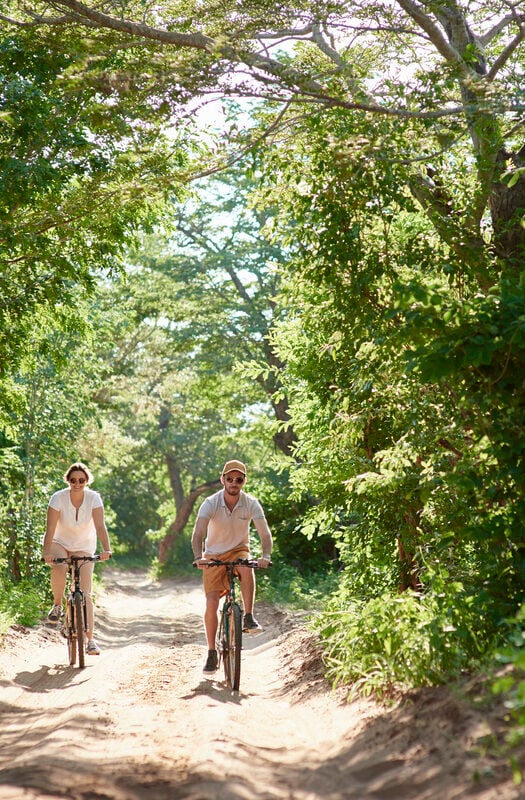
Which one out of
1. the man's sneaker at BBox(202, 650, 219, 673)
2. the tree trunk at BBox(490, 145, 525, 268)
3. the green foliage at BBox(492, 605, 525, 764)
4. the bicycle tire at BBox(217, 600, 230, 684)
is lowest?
the man's sneaker at BBox(202, 650, 219, 673)

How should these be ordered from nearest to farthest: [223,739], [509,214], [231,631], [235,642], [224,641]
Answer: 1. [223,739]
2. [235,642]
3. [231,631]
4. [224,641]
5. [509,214]

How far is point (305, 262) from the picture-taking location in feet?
27.8

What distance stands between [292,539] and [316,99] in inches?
616

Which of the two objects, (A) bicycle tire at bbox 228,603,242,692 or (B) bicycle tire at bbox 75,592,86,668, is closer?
(A) bicycle tire at bbox 228,603,242,692

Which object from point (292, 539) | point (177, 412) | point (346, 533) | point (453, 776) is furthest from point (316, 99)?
point (177, 412)

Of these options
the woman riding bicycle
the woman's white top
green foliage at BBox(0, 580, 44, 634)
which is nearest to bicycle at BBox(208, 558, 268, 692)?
the woman riding bicycle

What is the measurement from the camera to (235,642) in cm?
824

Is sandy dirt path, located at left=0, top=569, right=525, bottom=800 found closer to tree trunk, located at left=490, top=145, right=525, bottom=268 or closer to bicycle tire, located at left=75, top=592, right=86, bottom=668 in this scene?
bicycle tire, located at left=75, top=592, right=86, bottom=668

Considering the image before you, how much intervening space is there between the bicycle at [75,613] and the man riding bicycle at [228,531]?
1.68 m

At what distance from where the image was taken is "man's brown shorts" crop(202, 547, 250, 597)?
8.92 meters

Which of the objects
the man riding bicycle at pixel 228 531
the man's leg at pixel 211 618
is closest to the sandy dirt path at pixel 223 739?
the man's leg at pixel 211 618

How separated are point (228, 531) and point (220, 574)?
1.54 ft

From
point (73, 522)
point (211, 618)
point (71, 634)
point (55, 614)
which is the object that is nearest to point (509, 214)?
point (211, 618)

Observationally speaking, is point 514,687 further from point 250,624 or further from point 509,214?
point 509,214
